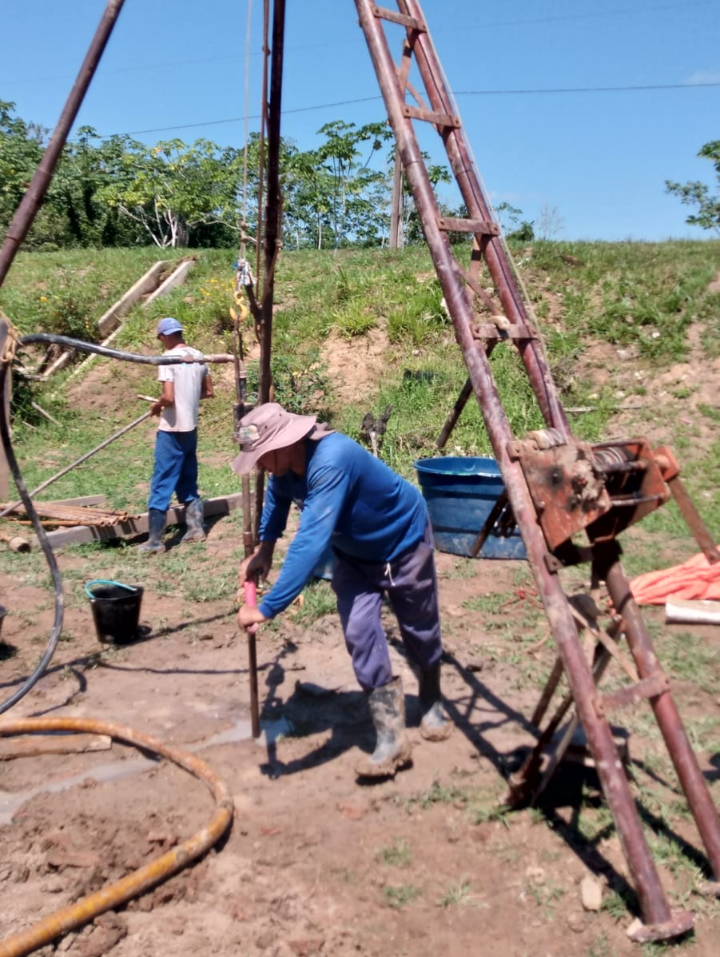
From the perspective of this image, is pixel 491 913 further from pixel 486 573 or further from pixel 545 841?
pixel 486 573

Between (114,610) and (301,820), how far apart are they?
92.7 inches

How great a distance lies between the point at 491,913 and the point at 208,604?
3.71m

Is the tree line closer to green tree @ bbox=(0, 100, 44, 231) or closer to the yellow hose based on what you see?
green tree @ bbox=(0, 100, 44, 231)

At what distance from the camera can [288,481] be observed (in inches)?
153

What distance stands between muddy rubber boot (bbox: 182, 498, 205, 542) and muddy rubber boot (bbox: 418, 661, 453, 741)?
3.97 meters

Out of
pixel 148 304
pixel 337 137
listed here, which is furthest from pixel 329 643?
pixel 337 137

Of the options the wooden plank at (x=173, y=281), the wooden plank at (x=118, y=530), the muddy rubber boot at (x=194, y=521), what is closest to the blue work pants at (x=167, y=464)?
the muddy rubber boot at (x=194, y=521)

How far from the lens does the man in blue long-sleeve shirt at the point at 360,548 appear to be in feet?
11.7

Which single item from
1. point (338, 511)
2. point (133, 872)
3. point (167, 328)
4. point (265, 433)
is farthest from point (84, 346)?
point (167, 328)

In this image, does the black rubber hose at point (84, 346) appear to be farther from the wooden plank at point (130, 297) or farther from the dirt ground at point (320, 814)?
the wooden plank at point (130, 297)

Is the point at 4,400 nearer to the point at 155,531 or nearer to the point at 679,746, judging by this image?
the point at 679,746

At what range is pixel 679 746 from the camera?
10.1 ft

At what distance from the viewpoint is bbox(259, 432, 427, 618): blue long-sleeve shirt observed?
11.5 ft

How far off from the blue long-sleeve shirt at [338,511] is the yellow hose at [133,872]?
2.84ft
